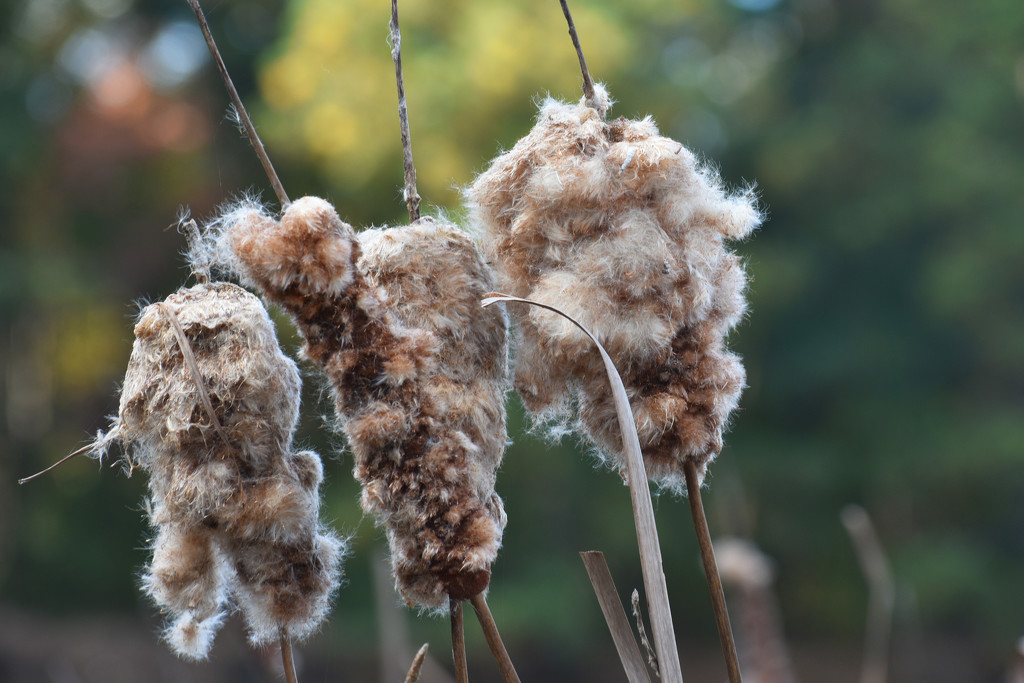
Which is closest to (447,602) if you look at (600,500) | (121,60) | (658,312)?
(658,312)

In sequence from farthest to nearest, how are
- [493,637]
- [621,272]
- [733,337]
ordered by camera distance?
[733,337]
[621,272]
[493,637]

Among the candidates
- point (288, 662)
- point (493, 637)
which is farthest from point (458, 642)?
point (288, 662)

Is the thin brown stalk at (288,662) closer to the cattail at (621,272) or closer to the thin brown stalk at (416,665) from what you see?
the thin brown stalk at (416,665)

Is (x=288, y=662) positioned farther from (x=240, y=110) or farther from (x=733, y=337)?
(x=733, y=337)

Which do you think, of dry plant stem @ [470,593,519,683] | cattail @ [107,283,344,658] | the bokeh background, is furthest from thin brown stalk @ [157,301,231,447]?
the bokeh background

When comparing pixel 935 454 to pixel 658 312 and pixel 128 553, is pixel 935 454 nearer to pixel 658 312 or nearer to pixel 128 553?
pixel 128 553

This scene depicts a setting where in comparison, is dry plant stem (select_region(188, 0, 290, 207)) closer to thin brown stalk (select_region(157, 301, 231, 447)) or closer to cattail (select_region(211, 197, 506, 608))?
cattail (select_region(211, 197, 506, 608))
